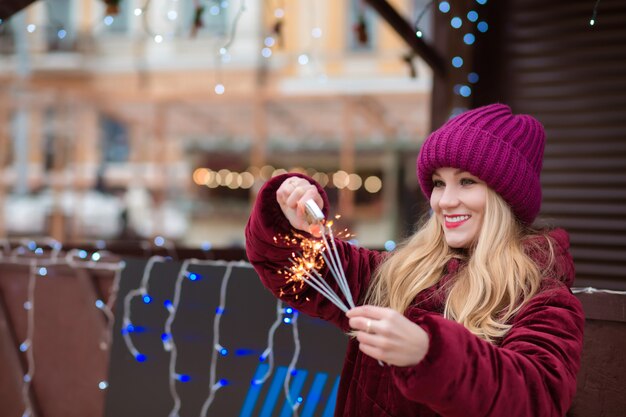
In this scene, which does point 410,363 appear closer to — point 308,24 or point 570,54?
point 570,54

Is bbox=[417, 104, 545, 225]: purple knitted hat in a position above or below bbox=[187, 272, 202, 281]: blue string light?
above

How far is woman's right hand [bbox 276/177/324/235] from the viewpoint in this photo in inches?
55.2

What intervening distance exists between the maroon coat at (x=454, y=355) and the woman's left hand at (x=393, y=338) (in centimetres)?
2

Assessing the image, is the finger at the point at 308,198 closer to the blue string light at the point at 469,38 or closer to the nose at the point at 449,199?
the nose at the point at 449,199

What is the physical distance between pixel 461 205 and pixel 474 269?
14 centimetres

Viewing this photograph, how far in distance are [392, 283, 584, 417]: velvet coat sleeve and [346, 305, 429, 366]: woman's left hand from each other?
0.02 metres

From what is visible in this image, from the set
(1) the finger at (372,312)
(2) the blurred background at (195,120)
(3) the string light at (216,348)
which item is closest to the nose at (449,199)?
(1) the finger at (372,312)

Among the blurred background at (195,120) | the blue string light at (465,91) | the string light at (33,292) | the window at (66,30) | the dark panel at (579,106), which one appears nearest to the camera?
the string light at (33,292)

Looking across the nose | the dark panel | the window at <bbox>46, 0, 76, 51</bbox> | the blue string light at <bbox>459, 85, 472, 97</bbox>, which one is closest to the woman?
the nose

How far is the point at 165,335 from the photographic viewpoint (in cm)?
244

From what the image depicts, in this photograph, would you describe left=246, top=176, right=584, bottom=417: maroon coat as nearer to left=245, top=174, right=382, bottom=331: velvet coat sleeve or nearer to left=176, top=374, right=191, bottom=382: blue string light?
left=245, top=174, right=382, bottom=331: velvet coat sleeve

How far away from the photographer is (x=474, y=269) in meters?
1.36

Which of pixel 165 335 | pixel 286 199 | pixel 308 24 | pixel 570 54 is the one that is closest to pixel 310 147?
pixel 308 24

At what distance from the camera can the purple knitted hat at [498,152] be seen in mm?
1370
